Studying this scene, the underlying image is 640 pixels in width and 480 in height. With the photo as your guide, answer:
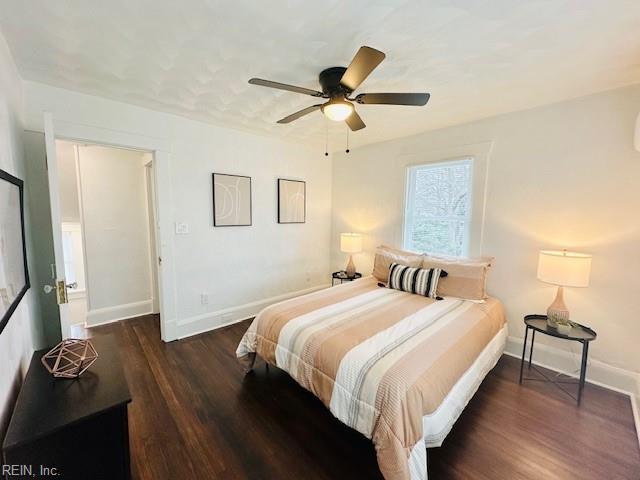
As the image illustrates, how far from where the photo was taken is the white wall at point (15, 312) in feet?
3.77

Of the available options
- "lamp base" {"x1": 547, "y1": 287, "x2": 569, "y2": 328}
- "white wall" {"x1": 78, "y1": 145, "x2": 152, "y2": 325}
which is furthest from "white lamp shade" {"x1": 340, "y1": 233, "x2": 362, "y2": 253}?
"white wall" {"x1": 78, "y1": 145, "x2": 152, "y2": 325}

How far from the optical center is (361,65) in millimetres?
1498


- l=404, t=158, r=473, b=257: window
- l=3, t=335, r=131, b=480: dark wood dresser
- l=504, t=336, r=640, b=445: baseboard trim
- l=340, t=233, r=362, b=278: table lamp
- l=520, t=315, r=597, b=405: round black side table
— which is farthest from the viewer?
l=340, t=233, r=362, b=278: table lamp

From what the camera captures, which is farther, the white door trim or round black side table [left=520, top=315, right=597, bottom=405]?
round black side table [left=520, top=315, right=597, bottom=405]

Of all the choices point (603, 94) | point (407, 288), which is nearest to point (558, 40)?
point (603, 94)

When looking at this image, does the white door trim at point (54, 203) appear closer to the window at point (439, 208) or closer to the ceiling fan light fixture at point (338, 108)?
the ceiling fan light fixture at point (338, 108)

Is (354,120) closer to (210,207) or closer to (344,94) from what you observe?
(344,94)

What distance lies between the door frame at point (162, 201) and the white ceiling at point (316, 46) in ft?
1.13

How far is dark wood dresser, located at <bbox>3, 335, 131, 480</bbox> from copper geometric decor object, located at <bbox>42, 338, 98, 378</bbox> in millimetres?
37

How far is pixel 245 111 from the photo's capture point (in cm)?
275

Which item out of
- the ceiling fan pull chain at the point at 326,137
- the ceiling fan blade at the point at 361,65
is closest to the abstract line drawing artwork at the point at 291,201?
the ceiling fan pull chain at the point at 326,137

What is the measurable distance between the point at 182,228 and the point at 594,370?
13.5 feet

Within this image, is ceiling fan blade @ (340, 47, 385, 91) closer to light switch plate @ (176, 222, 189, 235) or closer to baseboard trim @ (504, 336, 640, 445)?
light switch plate @ (176, 222, 189, 235)

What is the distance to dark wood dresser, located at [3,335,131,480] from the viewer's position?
1011 mm
